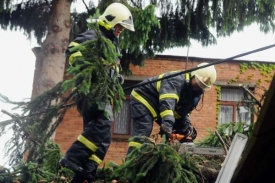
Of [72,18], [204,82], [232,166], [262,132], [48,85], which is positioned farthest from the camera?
[72,18]

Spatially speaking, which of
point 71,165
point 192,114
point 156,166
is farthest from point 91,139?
point 192,114

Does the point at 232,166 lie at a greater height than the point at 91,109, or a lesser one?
lesser

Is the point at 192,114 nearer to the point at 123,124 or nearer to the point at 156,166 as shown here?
the point at 123,124

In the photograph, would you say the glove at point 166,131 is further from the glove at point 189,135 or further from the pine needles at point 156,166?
the pine needles at point 156,166

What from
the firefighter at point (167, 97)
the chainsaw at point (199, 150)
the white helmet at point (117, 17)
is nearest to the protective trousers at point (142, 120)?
the firefighter at point (167, 97)

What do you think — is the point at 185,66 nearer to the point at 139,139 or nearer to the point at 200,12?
the point at 200,12

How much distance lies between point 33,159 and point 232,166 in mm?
2665

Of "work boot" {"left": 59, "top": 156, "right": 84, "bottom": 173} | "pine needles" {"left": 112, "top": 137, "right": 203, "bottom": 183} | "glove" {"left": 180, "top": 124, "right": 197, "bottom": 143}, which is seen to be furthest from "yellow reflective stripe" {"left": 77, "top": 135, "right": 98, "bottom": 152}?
"glove" {"left": 180, "top": 124, "right": 197, "bottom": 143}

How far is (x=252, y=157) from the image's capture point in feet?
12.5

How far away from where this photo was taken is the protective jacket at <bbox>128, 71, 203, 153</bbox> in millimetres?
6664

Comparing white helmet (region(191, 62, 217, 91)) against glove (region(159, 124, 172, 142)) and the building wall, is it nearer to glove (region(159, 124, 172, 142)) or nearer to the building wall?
glove (region(159, 124, 172, 142))

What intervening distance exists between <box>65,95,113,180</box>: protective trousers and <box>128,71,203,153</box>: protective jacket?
1125mm

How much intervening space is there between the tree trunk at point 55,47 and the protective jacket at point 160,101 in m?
3.68

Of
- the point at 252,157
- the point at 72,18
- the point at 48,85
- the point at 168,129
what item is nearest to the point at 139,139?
the point at 168,129
